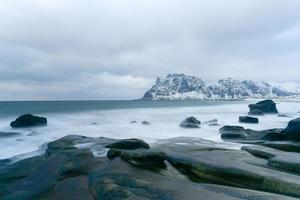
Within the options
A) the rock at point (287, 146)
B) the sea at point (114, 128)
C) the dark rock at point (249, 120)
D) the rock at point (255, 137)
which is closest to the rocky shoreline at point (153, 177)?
the rock at point (287, 146)

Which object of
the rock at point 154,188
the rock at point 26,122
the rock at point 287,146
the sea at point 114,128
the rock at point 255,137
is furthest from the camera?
the rock at point 26,122

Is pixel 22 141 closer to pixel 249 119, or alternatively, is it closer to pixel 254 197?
pixel 254 197

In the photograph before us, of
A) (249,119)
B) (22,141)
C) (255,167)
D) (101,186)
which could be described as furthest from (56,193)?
(249,119)

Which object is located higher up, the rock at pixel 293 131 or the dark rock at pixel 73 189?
the rock at pixel 293 131

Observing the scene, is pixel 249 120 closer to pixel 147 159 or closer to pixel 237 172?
pixel 147 159

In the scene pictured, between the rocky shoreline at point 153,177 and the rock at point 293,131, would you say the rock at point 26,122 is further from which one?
the rock at point 293,131

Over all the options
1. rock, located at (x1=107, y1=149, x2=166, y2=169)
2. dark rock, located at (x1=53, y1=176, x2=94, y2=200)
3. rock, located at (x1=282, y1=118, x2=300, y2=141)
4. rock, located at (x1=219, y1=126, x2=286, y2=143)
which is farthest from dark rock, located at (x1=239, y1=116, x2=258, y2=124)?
dark rock, located at (x1=53, y1=176, x2=94, y2=200)

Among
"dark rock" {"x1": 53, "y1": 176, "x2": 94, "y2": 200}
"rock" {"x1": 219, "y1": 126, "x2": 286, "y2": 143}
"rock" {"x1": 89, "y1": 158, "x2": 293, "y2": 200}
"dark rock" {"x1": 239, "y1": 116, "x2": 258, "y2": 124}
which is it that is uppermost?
"rock" {"x1": 89, "y1": 158, "x2": 293, "y2": 200}

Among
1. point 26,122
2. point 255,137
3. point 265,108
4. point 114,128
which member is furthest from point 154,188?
point 265,108

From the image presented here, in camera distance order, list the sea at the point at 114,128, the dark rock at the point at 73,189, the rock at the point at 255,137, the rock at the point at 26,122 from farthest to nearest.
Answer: the rock at the point at 26,122 → the sea at the point at 114,128 → the rock at the point at 255,137 → the dark rock at the point at 73,189

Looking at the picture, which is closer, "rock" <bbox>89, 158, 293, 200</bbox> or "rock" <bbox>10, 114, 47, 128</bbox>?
"rock" <bbox>89, 158, 293, 200</bbox>

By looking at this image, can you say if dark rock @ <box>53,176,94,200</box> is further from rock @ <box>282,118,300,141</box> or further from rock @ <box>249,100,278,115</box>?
rock @ <box>249,100,278,115</box>

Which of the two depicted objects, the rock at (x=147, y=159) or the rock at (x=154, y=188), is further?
the rock at (x=147, y=159)

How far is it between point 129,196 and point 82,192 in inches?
72.6
